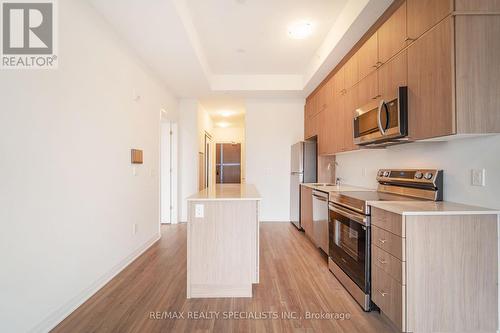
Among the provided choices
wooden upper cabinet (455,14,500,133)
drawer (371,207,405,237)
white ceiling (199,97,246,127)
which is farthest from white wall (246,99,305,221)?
wooden upper cabinet (455,14,500,133)

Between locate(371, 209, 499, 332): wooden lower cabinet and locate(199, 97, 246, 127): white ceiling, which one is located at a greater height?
locate(199, 97, 246, 127): white ceiling

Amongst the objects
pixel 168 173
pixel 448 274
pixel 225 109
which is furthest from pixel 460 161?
pixel 225 109

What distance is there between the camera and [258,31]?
123 inches

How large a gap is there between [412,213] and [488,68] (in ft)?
3.44

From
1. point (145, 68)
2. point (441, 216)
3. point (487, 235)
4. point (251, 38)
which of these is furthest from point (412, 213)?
point (145, 68)

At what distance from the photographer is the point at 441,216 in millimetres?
1549

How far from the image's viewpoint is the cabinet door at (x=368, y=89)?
7.95 feet

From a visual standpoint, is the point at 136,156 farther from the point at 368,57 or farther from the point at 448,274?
the point at 448,274

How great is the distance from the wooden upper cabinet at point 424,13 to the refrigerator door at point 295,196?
2.85 meters

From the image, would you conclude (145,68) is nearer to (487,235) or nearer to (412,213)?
(412,213)

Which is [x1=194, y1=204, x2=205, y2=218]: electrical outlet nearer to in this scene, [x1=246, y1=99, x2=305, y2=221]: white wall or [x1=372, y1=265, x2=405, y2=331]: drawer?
[x1=372, y1=265, x2=405, y2=331]: drawer

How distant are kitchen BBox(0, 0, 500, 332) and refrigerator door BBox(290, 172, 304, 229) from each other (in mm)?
710

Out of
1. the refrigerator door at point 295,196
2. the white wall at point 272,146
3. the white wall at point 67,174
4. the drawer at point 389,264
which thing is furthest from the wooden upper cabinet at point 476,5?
the white wall at point 272,146

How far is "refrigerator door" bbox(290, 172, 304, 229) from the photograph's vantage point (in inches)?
178
